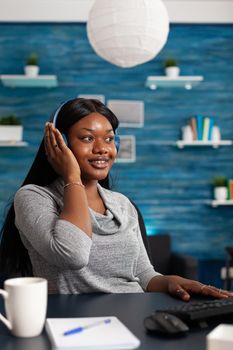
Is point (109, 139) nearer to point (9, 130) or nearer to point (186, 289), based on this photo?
point (186, 289)

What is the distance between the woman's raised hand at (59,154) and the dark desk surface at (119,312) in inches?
15.5

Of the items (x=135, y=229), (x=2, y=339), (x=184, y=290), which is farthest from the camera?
(x=135, y=229)

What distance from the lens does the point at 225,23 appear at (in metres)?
5.04

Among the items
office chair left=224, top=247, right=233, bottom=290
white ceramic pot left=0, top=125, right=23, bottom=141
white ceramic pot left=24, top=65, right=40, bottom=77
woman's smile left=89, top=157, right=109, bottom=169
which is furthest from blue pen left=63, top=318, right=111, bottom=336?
white ceramic pot left=24, top=65, right=40, bottom=77

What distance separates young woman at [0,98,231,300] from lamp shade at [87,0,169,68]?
4.06 feet

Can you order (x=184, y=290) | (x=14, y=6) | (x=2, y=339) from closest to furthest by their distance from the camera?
(x=2, y=339) → (x=184, y=290) → (x=14, y=6)

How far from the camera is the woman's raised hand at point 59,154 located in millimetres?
1636

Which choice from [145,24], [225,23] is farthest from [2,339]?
[225,23]

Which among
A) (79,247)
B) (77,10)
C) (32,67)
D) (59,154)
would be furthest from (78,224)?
(77,10)

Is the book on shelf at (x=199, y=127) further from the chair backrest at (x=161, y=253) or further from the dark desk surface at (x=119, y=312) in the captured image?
the dark desk surface at (x=119, y=312)

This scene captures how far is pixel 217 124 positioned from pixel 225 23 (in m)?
0.91

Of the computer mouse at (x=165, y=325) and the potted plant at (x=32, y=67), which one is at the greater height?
the potted plant at (x=32, y=67)

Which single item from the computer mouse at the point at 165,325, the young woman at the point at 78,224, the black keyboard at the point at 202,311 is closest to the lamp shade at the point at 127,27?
the young woman at the point at 78,224

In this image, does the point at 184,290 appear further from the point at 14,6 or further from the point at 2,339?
the point at 14,6
